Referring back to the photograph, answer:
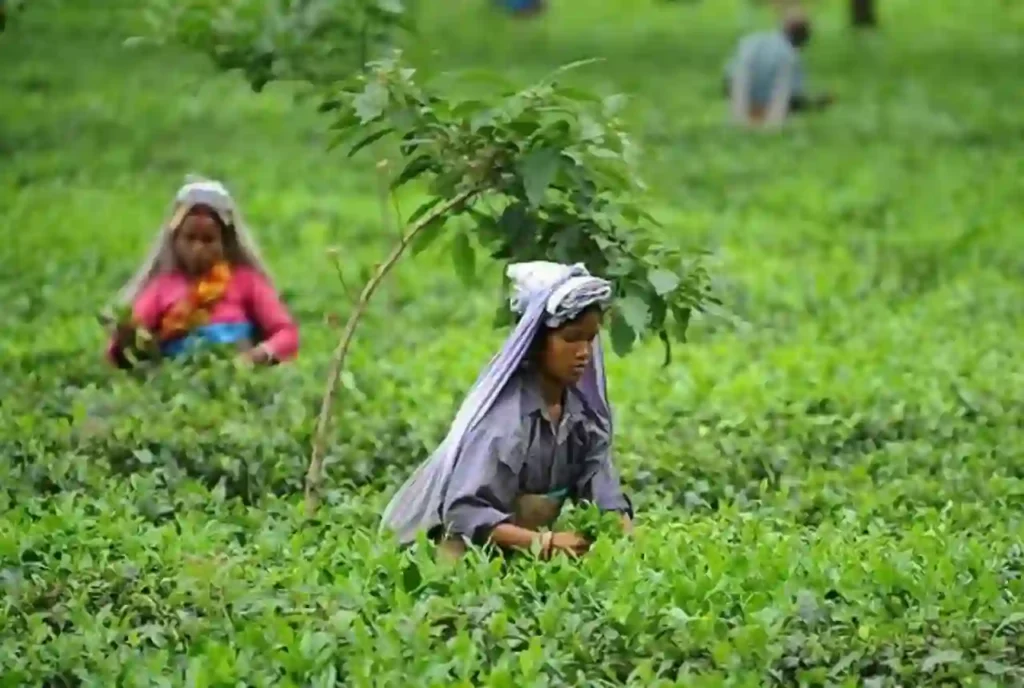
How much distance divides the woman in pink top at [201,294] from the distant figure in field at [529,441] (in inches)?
111

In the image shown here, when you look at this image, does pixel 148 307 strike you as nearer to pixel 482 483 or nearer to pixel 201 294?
pixel 201 294

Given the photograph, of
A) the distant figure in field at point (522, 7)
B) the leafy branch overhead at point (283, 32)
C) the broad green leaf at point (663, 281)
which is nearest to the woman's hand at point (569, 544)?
the broad green leaf at point (663, 281)

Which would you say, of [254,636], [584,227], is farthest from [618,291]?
[254,636]

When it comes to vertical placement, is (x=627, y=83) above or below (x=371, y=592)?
below

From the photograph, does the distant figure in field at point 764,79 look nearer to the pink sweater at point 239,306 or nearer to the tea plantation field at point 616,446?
the tea plantation field at point 616,446

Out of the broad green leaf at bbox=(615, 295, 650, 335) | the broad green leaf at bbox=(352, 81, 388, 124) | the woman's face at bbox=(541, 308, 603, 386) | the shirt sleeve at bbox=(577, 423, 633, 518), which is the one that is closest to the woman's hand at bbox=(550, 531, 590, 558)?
the shirt sleeve at bbox=(577, 423, 633, 518)

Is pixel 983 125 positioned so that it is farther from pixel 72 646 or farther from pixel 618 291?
pixel 72 646

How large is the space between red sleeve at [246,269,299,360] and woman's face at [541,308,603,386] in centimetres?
316

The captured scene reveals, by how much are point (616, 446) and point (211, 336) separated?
5.93 feet

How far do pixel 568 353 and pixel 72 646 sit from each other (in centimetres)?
167

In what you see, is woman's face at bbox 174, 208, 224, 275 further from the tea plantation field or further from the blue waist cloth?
the tea plantation field

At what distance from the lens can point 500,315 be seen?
7.52 m

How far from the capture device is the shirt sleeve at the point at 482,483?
6.43 meters

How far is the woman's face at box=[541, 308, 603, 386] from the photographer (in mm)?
6484
